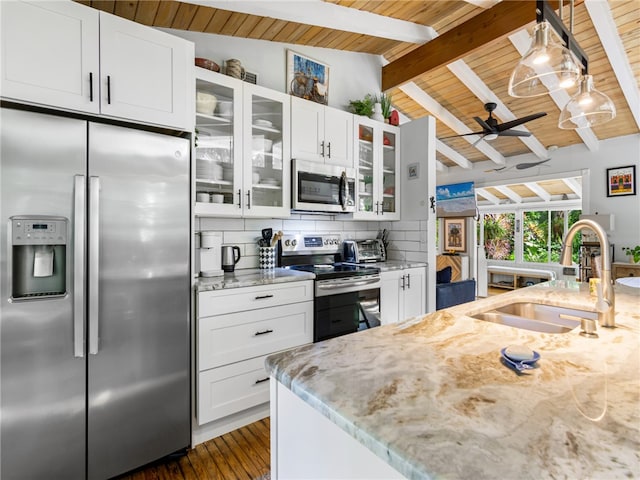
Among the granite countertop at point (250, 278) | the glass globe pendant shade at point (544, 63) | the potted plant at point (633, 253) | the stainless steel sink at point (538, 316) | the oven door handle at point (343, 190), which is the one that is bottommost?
the stainless steel sink at point (538, 316)

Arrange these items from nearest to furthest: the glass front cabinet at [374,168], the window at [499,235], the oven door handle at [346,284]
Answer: the oven door handle at [346,284] → the glass front cabinet at [374,168] → the window at [499,235]

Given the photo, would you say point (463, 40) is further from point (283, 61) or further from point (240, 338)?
point (240, 338)

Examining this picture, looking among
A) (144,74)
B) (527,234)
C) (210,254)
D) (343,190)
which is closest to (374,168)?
(343,190)

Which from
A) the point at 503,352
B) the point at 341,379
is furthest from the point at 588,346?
the point at 341,379

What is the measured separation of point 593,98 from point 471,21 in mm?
1979

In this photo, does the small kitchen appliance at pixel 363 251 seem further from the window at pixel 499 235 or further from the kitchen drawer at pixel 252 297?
the window at pixel 499 235

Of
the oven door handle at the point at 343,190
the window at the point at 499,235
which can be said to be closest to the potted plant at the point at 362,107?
the oven door handle at the point at 343,190

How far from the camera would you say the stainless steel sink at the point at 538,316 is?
1.48 m

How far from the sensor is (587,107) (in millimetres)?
1663

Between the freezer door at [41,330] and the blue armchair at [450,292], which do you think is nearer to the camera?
the freezer door at [41,330]

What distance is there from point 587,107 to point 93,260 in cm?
252

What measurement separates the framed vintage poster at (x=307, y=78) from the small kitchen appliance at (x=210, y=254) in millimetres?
1583

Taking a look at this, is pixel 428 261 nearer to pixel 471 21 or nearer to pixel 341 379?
pixel 471 21

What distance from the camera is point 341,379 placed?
0.76 m
